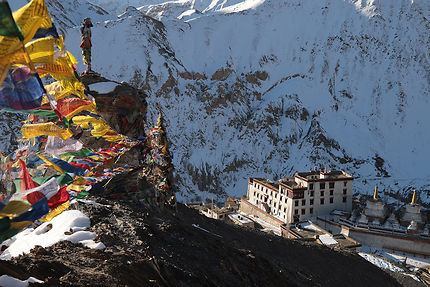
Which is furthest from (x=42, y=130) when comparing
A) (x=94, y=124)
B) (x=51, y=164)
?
(x=94, y=124)

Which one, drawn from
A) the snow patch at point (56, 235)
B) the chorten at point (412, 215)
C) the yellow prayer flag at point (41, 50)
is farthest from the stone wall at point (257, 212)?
the yellow prayer flag at point (41, 50)

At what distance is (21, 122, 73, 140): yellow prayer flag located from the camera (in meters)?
6.48

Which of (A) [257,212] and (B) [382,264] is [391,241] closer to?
(B) [382,264]

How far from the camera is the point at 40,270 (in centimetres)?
550

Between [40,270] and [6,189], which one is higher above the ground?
[6,189]

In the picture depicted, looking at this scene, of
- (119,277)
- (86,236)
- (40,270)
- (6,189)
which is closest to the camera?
(6,189)

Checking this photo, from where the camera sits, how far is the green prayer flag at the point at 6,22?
386 centimetres

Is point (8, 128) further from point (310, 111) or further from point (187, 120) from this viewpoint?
point (310, 111)

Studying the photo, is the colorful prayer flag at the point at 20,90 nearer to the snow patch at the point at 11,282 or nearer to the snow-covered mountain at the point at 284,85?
the snow patch at the point at 11,282

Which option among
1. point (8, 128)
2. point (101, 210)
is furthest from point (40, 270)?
point (8, 128)

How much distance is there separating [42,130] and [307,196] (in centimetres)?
3019

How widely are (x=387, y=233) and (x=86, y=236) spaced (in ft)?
95.5

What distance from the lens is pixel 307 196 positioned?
3331cm

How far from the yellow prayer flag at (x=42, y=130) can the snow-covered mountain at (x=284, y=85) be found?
48.1 m
